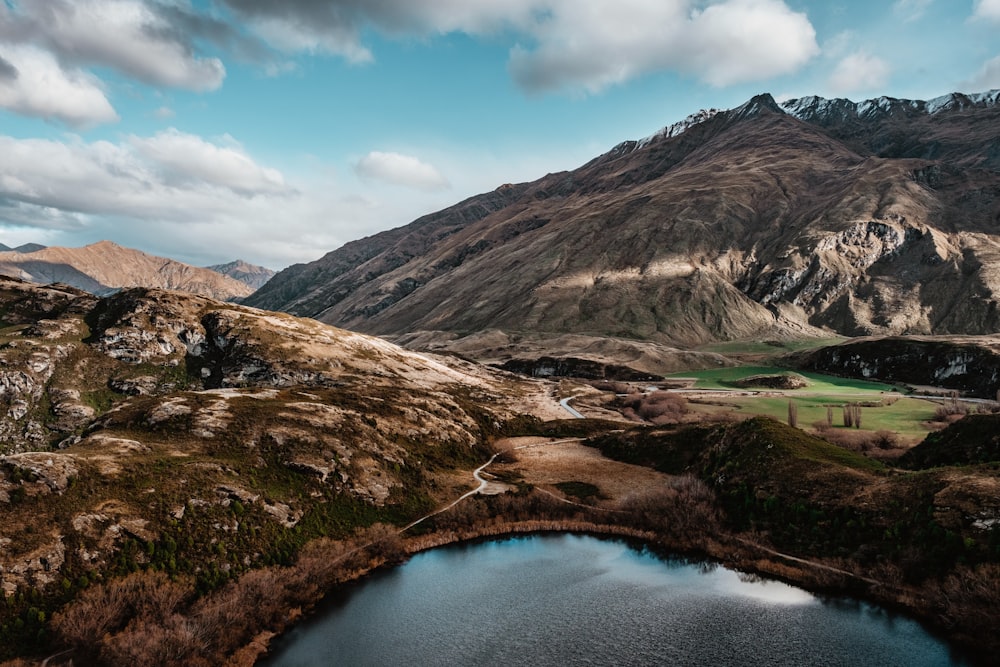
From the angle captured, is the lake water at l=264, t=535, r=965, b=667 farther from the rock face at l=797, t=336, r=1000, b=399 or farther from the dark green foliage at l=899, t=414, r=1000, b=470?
the rock face at l=797, t=336, r=1000, b=399

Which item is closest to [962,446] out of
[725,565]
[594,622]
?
[725,565]

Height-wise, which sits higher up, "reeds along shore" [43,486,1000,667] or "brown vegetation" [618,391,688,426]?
"brown vegetation" [618,391,688,426]

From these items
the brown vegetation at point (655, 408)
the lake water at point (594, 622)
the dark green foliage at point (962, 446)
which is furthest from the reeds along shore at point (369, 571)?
the brown vegetation at point (655, 408)

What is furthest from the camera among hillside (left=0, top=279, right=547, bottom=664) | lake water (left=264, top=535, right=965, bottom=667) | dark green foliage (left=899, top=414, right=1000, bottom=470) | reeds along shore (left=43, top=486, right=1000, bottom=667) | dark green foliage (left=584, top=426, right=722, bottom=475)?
dark green foliage (left=584, top=426, right=722, bottom=475)

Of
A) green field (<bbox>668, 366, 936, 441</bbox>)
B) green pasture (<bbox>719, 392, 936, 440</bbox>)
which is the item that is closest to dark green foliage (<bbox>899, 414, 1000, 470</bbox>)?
green field (<bbox>668, 366, 936, 441</bbox>)

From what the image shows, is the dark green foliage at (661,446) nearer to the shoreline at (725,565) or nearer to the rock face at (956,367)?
the shoreline at (725,565)

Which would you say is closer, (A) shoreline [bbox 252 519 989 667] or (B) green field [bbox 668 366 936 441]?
(A) shoreline [bbox 252 519 989 667]
